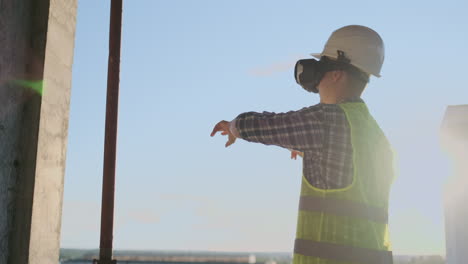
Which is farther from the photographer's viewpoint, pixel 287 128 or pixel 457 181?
pixel 457 181

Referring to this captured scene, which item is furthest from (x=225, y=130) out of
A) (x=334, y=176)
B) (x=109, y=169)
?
(x=109, y=169)

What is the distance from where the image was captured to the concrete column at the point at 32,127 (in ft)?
9.46

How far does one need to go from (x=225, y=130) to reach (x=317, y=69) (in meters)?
0.61

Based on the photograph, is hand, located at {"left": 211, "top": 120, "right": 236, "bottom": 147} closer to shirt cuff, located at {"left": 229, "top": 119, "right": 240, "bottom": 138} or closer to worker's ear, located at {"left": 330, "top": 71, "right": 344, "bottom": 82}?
shirt cuff, located at {"left": 229, "top": 119, "right": 240, "bottom": 138}

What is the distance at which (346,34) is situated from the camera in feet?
10.3

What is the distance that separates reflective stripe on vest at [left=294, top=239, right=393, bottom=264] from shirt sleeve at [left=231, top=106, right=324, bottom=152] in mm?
487

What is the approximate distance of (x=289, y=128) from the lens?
2.81 metres

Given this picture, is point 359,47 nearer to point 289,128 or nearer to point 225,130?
point 289,128

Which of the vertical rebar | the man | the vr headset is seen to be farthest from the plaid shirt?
the vertical rebar

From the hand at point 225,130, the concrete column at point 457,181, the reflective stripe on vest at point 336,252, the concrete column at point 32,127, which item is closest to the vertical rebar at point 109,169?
the concrete column at point 32,127

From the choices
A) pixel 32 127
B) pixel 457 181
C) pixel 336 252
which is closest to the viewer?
pixel 336 252

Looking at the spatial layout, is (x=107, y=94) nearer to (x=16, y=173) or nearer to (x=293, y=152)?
(x=16, y=173)

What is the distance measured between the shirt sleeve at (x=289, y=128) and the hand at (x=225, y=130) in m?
0.11

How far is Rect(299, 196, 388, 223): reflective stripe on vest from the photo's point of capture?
276 cm
